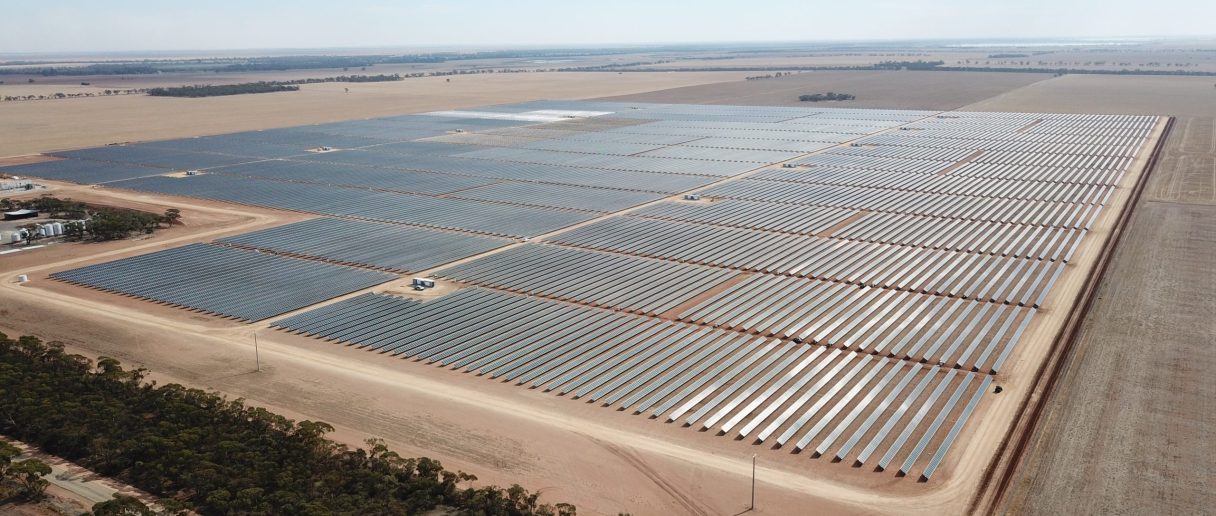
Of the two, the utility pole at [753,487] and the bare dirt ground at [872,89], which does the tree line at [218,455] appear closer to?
the utility pole at [753,487]

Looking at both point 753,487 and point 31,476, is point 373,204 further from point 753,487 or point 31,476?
point 753,487

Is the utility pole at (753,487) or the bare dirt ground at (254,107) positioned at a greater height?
the bare dirt ground at (254,107)

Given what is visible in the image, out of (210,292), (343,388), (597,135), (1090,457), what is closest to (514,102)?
(597,135)

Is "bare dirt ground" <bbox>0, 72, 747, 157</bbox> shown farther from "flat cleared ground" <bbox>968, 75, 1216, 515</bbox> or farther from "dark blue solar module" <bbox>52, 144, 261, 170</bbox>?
"flat cleared ground" <bbox>968, 75, 1216, 515</bbox>

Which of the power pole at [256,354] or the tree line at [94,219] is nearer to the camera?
the power pole at [256,354]

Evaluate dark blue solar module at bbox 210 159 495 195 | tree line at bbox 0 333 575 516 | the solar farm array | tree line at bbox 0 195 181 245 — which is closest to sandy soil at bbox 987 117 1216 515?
the solar farm array

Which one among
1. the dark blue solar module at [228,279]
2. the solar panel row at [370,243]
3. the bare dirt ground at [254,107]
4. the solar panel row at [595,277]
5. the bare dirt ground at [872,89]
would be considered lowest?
the dark blue solar module at [228,279]

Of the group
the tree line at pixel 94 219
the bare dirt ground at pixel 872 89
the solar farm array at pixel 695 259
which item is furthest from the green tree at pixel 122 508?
the bare dirt ground at pixel 872 89
